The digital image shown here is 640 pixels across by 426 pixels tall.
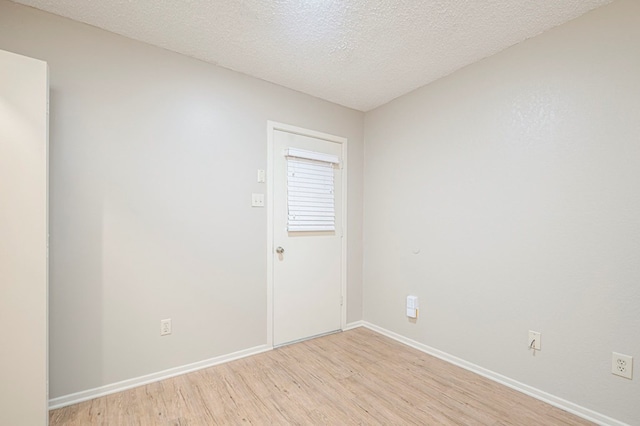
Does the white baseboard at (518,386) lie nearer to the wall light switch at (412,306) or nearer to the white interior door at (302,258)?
the wall light switch at (412,306)

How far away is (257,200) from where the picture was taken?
8.77ft

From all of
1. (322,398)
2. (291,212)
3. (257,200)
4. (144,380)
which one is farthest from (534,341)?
(144,380)

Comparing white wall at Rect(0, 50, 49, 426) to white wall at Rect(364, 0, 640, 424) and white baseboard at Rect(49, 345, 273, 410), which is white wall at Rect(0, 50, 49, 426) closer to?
white baseboard at Rect(49, 345, 273, 410)

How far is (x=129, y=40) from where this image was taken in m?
2.13

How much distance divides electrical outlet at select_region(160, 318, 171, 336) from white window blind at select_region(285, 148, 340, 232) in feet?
4.13

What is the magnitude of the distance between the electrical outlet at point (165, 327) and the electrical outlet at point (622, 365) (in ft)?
9.62

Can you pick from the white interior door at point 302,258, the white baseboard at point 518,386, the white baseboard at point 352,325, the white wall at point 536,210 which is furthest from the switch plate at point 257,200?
the white baseboard at point 518,386

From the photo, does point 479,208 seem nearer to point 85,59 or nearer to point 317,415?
point 317,415

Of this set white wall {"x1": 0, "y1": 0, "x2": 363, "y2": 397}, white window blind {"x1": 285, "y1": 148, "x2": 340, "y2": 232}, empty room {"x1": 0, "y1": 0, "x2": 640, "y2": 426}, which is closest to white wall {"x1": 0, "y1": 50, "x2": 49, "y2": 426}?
empty room {"x1": 0, "y1": 0, "x2": 640, "y2": 426}

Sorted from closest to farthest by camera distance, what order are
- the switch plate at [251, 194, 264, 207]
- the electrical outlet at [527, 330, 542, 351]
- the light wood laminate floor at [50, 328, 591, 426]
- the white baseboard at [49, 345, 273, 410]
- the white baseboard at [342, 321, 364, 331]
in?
the light wood laminate floor at [50, 328, 591, 426] < the white baseboard at [49, 345, 273, 410] < the electrical outlet at [527, 330, 542, 351] < the switch plate at [251, 194, 264, 207] < the white baseboard at [342, 321, 364, 331]

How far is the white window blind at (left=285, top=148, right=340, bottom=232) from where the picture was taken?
112 inches

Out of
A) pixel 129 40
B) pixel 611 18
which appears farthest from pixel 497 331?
pixel 129 40

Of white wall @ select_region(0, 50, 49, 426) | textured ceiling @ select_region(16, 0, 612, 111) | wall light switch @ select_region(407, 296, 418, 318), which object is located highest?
textured ceiling @ select_region(16, 0, 612, 111)

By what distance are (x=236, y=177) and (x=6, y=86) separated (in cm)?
142
